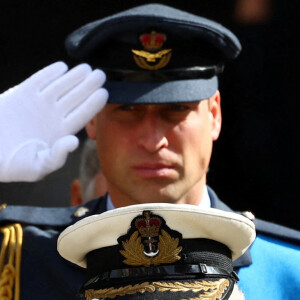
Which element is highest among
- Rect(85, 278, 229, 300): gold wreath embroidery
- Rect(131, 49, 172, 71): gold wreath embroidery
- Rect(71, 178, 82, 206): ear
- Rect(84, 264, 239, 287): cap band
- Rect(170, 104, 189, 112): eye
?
Rect(131, 49, 172, 71): gold wreath embroidery

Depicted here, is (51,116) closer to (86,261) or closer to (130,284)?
(86,261)

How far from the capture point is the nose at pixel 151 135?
3.07 m

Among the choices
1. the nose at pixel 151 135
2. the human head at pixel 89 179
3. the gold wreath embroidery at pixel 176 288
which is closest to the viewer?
the gold wreath embroidery at pixel 176 288

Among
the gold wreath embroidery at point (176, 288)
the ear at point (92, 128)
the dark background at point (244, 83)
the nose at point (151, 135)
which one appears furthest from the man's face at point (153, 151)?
the dark background at point (244, 83)

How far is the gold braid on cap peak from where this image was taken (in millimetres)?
2947

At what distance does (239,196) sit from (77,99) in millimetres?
1498

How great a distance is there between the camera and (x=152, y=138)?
10.1ft

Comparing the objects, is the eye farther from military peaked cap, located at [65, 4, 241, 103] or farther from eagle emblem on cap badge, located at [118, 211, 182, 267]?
eagle emblem on cap badge, located at [118, 211, 182, 267]

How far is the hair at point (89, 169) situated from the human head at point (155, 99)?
0.78 meters

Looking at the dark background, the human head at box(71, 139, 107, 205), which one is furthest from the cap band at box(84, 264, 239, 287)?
the dark background

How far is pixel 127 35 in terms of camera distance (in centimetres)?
320

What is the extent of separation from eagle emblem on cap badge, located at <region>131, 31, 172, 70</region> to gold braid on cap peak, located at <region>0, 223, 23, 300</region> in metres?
0.61

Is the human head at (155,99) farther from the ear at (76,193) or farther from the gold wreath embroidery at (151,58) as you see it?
the ear at (76,193)

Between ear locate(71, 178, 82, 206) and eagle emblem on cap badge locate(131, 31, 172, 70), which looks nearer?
eagle emblem on cap badge locate(131, 31, 172, 70)
